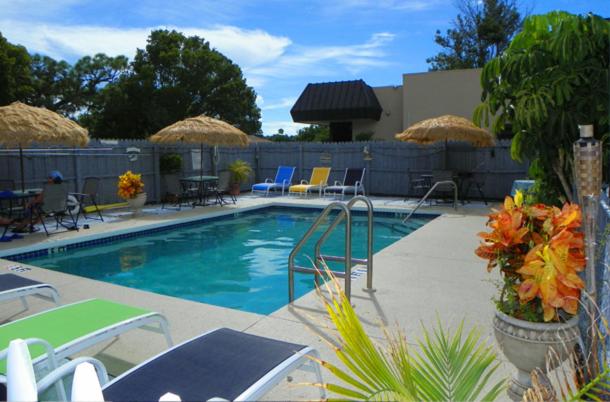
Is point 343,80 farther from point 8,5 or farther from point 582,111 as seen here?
point 582,111

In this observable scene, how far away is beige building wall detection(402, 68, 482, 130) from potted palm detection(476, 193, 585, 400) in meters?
16.7

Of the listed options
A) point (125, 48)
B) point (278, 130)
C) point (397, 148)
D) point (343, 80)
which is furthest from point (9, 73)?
point (278, 130)

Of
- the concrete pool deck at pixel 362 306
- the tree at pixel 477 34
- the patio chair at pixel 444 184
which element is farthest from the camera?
the tree at pixel 477 34

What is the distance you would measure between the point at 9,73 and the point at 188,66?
11.8 metres

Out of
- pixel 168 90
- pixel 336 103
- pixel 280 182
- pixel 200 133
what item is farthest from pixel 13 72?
A: pixel 200 133

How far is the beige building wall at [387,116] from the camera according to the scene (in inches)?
808

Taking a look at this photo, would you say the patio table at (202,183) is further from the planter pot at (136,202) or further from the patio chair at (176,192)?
the planter pot at (136,202)

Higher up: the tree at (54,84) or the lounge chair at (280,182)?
the tree at (54,84)

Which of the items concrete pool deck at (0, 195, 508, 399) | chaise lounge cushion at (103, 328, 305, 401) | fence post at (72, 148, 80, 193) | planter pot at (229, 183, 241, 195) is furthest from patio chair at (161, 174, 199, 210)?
chaise lounge cushion at (103, 328, 305, 401)

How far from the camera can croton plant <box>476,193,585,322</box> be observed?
→ 2072mm

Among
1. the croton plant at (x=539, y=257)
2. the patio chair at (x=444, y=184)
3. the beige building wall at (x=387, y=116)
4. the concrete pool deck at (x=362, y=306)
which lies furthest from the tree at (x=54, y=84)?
the croton plant at (x=539, y=257)

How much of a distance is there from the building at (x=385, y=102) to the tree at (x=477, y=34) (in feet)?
33.6

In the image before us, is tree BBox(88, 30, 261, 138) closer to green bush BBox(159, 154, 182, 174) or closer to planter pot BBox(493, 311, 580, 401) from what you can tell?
green bush BBox(159, 154, 182, 174)

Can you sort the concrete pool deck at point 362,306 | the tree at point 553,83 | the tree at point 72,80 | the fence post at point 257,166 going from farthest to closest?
the tree at point 72,80 < the fence post at point 257,166 < the tree at point 553,83 < the concrete pool deck at point 362,306
